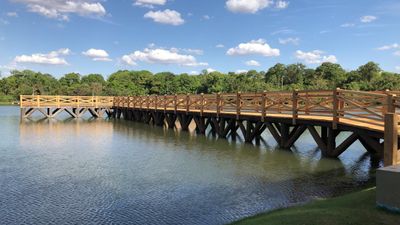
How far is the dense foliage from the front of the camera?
7931 cm

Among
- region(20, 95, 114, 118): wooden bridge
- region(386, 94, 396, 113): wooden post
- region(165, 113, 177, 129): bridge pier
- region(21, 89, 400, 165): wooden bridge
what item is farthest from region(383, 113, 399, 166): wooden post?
region(20, 95, 114, 118): wooden bridge

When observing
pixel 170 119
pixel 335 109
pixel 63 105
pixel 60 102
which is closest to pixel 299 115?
pixel 335 109

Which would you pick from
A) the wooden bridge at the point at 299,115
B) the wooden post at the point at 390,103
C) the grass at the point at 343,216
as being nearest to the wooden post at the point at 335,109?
the wooden bridge at the point at 299,115

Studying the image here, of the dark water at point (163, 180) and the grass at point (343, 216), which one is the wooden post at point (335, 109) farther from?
the grass at point (343, 216)

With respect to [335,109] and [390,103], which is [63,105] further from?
[390,103]

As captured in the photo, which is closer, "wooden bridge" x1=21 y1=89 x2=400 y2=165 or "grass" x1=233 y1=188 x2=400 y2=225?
"grass" x1=233 y1=188 x2=400 y2=225

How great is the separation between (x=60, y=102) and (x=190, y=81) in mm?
77500

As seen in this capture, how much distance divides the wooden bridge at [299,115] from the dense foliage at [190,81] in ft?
170

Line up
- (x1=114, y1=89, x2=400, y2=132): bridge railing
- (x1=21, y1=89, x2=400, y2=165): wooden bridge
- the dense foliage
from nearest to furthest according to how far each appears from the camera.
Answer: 1. (x1=21, y1=89, x2=400, y2=165): wooden bridge
2. (x1=114, y1=89, x2=400, y2=132): bridge railing
3. the dense foliage

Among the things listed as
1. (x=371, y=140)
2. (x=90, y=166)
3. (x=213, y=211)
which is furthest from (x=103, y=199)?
(x=371, y=140)

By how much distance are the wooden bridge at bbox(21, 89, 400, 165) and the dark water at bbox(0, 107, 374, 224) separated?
3.00ft

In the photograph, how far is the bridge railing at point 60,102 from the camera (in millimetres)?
39062

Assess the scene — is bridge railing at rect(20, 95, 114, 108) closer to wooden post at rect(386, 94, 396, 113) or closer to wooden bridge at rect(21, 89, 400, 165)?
wooden bridge at rect(21, 89, 400, 165)

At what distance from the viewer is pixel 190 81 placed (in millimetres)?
116938
